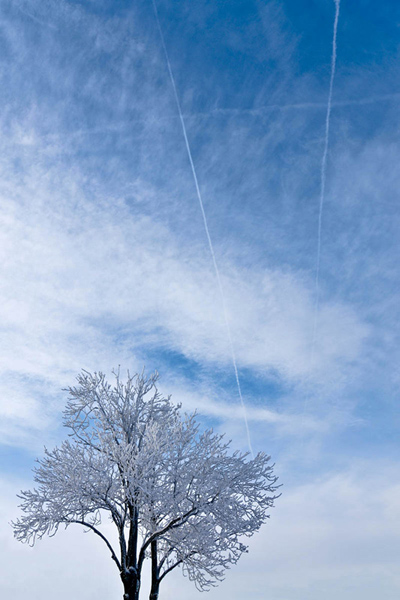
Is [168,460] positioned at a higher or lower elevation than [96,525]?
higher

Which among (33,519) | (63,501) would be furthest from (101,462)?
(33,519)

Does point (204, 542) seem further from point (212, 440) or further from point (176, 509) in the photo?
point (212, 440)

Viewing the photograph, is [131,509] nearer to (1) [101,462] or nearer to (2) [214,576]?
(1) [101,462]

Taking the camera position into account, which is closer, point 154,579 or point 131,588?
point 131,588

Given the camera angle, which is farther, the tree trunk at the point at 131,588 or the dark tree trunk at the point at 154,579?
the dark tree trunk at the point at 154,579

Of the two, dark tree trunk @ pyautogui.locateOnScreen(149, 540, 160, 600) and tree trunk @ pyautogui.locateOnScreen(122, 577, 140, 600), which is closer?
tree trunk @ pyautogui.locateOnScreen(122, 577, 140, 600)

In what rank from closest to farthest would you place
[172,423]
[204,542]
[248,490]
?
[204,542] → [248,490] → [172,423]

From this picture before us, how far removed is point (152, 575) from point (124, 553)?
183 cm

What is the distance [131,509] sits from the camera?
57.5 feet

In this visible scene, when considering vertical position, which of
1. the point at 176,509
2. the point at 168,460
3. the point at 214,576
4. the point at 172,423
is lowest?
the point at 214,576

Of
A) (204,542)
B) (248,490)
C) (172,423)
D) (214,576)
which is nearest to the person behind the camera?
(204,542)

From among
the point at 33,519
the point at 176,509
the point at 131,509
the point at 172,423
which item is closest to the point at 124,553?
the point at 131,509

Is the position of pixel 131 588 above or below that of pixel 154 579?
below

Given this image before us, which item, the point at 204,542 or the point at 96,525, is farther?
the point at 96,525
